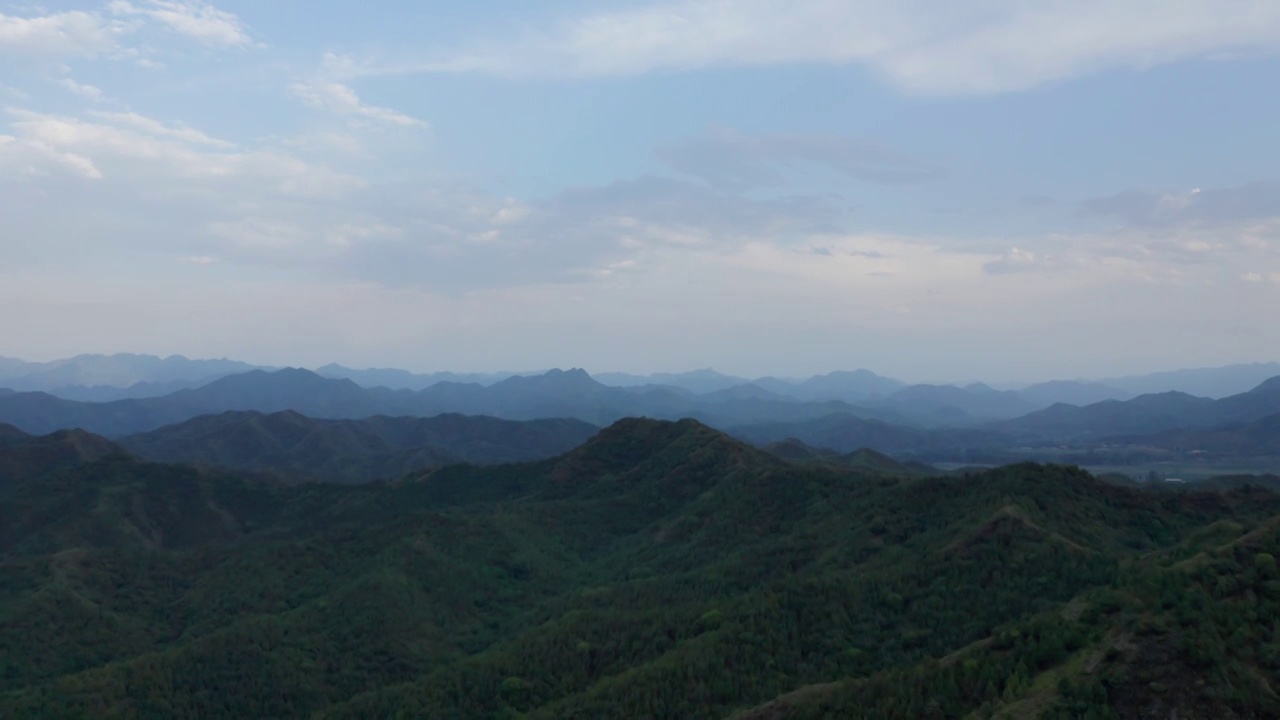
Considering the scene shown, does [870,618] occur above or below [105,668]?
above

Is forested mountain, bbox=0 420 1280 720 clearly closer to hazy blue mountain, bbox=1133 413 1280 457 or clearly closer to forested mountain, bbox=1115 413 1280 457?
hazy blue mountain, bbox=1133 413 1280 457

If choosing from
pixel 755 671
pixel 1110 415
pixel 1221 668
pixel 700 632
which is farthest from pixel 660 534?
pixel 1110 415

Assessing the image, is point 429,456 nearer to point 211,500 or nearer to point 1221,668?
point 211,500

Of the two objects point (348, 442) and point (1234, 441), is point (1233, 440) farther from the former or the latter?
point (348, 442)

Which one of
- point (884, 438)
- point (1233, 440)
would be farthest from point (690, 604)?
point (884, 438)

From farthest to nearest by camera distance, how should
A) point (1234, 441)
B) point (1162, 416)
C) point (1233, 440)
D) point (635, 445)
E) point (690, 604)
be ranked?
point (1162, 416)
point (1233, 440)
point (1234, 441)
point (635, 445)
point (690, 604)

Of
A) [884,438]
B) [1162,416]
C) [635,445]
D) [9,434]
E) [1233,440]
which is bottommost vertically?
[884,438]
